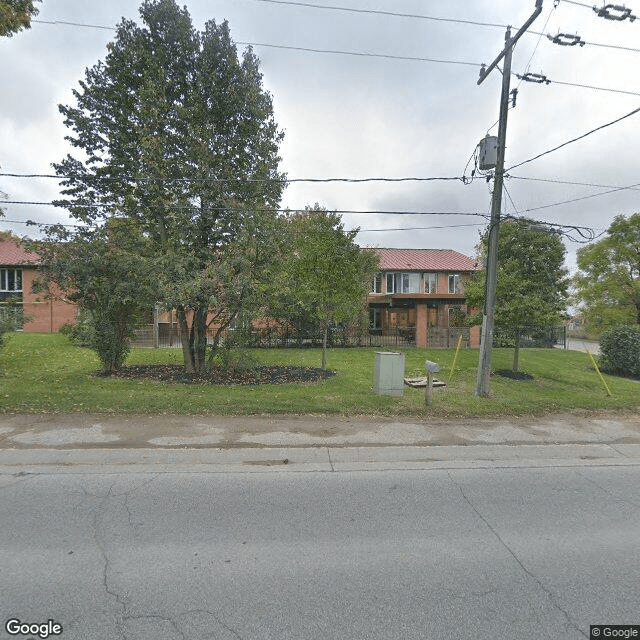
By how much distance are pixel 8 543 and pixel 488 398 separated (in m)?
8.88

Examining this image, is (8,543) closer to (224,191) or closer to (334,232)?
(224,191)

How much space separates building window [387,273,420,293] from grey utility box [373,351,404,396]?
19.8 metres

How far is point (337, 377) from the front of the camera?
11.4 metres

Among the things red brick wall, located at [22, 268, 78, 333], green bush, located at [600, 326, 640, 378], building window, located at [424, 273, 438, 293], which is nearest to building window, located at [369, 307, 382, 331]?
building window, located at [424, 273, 438, 293]

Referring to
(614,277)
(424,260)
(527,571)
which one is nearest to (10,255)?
(424,260)

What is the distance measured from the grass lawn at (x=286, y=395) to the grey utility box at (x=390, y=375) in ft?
0.99

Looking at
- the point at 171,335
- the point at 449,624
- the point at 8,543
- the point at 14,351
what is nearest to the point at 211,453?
the point at 8,543

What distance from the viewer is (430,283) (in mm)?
28281

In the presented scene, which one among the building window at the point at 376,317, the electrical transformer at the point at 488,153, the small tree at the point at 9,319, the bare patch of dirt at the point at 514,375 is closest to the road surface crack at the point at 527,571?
the electrical transformer at the point at 488,153

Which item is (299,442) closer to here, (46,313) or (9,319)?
(9,319)

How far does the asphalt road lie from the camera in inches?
92.6

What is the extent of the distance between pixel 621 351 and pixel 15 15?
21329mm
